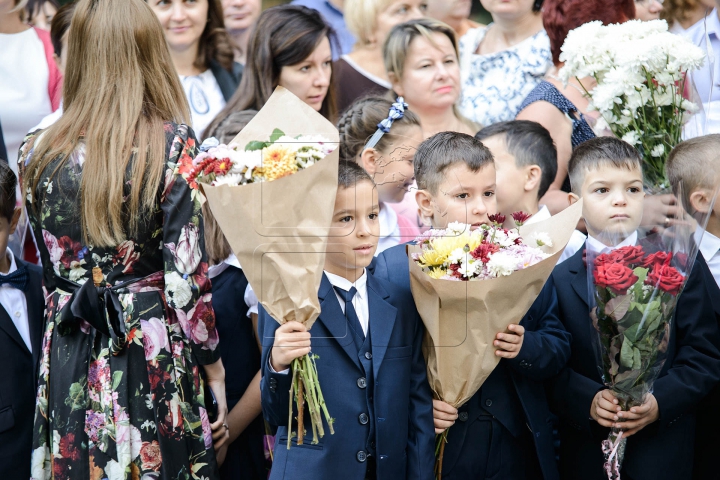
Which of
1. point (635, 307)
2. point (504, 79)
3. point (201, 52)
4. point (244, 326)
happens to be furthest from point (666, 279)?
point (201, 52)

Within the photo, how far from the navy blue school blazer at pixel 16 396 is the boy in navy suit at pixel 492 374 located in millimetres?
1332

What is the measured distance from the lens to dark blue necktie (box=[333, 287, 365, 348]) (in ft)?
9.03

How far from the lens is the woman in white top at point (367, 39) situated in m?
4.77

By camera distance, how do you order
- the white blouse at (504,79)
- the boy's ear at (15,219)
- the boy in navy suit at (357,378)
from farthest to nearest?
the white blouse at (504,79) < the boy's ear at (15,219) < the boy in navy suit at (357,378)

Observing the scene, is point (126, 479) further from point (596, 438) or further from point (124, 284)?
point (596, 438)

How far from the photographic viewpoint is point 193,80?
181 inches

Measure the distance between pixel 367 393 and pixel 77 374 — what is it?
3.28 feet

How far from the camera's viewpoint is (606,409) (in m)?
2.86

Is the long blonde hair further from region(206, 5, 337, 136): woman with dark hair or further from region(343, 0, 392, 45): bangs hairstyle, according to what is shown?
region(343, 0, 392, 45): bangs hairstyle

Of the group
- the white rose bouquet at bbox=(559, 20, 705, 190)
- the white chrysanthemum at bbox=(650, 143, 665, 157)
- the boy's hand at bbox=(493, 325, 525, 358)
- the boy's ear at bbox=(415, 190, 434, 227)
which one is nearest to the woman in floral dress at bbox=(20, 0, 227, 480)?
the boy's ear at bbox=(415, 190, 434, 227)

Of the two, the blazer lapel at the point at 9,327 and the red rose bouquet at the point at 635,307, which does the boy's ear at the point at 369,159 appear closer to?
the red rose bouquet at the point at 635,307

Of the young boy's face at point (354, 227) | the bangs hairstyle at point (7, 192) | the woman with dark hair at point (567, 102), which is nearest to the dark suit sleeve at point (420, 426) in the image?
the young boy's face at point (354, 227)

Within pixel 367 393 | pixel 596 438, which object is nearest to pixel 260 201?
pixel 367 393

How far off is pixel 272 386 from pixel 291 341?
0.20m
